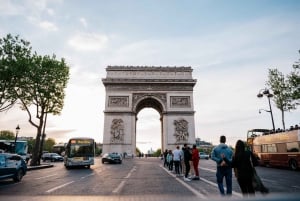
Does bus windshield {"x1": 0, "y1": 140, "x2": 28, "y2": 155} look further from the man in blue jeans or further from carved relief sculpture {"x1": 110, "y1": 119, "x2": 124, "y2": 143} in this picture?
the man in blue jeans

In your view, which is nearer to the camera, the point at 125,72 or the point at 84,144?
the point at 84,144

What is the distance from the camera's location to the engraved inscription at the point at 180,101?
48.5 m

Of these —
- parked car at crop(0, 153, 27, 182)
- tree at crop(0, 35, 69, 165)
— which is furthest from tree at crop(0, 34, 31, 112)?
parked car at crop(0, 153, 27, 182)

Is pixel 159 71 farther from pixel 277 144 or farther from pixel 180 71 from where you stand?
pixel 277 144

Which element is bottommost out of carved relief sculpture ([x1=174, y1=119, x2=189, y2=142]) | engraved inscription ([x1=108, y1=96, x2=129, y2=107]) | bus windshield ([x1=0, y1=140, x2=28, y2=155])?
bus windshield ([x1=0, y1=140, x2=28, y2=155])

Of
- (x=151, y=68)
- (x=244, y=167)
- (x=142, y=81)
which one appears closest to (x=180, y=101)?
(x=142, y=81)

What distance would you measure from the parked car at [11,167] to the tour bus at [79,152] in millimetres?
9621

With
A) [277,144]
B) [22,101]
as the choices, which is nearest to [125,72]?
[22,101]

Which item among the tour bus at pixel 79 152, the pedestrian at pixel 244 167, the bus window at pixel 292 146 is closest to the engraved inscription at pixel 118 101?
the tour bus at pixel 79 152

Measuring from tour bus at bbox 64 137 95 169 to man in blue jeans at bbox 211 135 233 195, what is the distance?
18.6 metres

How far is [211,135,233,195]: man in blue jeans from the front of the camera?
718cm

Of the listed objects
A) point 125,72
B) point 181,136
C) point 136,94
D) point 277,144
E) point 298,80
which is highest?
point 125,72

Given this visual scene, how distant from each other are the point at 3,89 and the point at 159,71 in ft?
96.0

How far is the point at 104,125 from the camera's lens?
46.5 m
